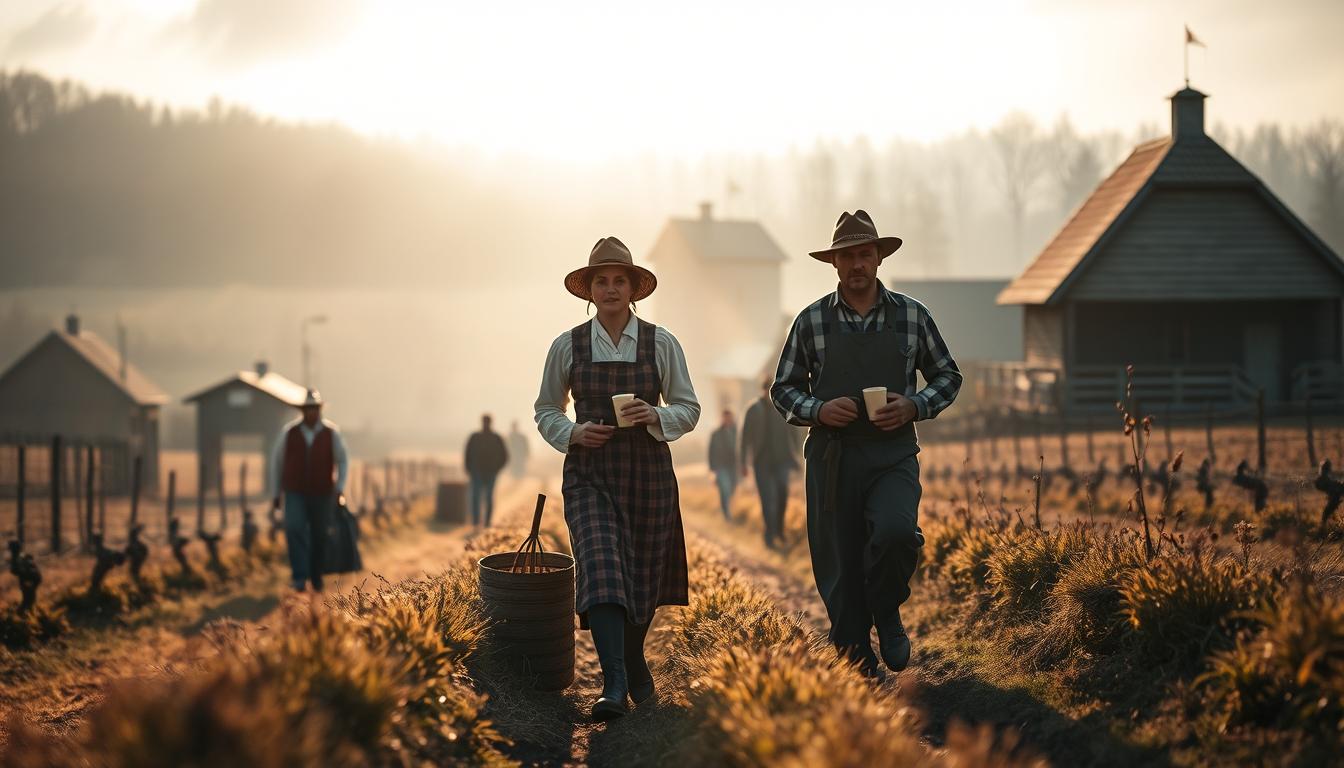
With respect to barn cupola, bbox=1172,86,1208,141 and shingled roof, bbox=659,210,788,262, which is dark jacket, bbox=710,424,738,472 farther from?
shingled roof, bbox=659,210,788,262

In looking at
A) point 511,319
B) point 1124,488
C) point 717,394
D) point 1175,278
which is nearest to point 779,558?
point 1124,488

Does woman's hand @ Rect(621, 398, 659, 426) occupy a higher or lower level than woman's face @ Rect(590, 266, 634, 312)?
lower

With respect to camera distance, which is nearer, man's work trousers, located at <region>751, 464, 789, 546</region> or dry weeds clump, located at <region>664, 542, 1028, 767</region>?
dry weeds clump, located at <region>664, 542, 1028, 767</region>

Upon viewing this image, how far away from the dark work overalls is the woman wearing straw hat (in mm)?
786

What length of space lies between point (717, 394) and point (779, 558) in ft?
135

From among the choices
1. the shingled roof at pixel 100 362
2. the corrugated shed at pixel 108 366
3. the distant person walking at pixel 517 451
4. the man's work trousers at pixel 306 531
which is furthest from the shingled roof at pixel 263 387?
the man's work trousers at pixel 306 531

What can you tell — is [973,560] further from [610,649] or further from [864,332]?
[610,649]

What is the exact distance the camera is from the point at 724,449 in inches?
701

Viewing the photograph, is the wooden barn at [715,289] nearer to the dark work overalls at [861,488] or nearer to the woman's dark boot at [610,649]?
the dark work overalls at [861,488]

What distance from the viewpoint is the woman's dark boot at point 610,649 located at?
556 centimetres

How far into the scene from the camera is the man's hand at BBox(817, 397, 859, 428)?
5.82 metres

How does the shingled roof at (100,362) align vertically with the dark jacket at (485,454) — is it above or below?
above

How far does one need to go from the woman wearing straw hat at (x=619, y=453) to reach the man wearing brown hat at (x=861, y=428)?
737 millimetres

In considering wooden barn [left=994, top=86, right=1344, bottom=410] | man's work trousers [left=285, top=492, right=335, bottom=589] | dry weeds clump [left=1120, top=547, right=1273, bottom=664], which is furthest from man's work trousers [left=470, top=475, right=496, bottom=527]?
wooden barn [left=994, top=86, right=1344, bottom=410]
